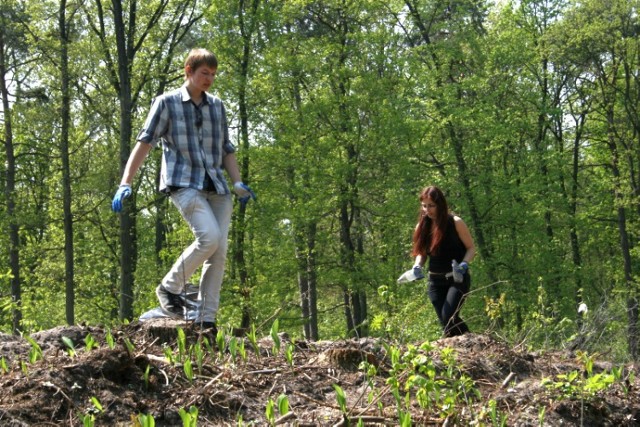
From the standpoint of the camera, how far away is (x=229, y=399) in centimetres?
405

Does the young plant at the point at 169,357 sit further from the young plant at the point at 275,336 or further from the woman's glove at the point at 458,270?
the woman's glove at the point at 458,270

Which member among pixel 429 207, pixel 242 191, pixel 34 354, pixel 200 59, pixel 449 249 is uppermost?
pixel 200 59

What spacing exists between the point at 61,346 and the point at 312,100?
18717 mm

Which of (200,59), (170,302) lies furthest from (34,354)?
(200,59)

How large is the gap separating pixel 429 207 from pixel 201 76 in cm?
239

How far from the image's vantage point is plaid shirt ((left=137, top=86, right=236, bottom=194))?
5.74 meters

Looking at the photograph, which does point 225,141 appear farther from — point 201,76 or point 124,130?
point 124,130

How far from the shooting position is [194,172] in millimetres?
5754

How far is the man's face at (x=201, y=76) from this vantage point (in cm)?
566

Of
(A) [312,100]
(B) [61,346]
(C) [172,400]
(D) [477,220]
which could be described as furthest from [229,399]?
(D) [477,220]

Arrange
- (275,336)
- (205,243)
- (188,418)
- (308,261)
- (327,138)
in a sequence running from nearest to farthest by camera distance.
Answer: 1. (188,418)
2. (275,336)
3. (205,243)
4. (327,138)
5. (308,261)

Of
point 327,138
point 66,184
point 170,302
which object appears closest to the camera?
point 170,302

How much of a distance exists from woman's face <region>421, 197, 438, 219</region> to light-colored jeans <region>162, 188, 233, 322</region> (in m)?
1.90

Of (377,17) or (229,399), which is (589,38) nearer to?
(377,17)
